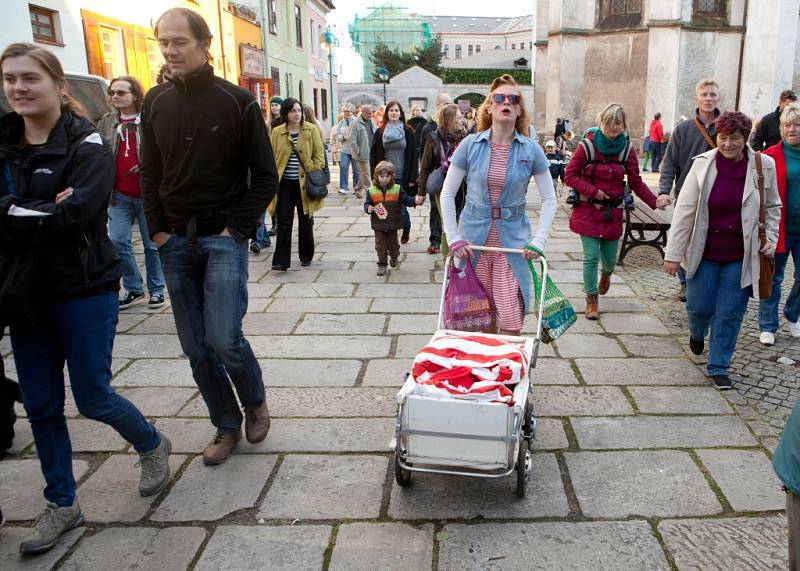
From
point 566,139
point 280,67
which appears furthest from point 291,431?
point 280,67

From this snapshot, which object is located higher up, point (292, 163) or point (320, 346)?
point (292, 163)

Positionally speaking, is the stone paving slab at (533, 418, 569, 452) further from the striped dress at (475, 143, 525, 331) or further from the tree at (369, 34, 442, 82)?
the tree at (369, 34, 442, 82)

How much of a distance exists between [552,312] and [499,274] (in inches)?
16.6

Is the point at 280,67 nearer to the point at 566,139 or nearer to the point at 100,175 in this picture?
the point at 566,139

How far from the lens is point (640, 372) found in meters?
4.71

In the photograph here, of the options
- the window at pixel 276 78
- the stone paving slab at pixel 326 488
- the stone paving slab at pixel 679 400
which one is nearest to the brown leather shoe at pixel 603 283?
the stone paving slab at pixel 679 400

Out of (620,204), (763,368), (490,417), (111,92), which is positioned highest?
(111,92)

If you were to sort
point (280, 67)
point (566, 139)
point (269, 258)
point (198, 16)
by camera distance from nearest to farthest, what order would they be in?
1. point (198, 16)
2. point (269, 258)
3. point (566, 139)
4. point (280, 67)

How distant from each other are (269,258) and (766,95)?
59.0 ft

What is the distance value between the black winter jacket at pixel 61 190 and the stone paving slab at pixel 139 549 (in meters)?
1.03

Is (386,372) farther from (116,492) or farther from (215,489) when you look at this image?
(116,492)

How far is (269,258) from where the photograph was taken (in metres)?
8.48

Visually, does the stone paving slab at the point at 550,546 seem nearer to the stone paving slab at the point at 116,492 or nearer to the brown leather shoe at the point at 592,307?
the stone paving slab at the point at 116,492

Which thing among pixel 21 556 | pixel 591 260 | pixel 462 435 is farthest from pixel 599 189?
pixel 21 556
